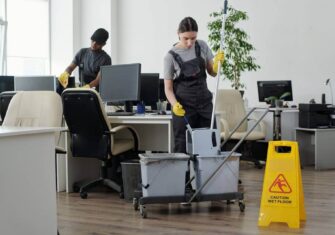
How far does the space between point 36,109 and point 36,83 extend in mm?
1526

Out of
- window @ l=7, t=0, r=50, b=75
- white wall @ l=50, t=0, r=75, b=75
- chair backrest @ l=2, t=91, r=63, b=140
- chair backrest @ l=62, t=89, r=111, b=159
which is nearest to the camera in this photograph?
chair backrest @ l=2, t=91, r=63, b=140

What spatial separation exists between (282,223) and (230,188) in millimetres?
498

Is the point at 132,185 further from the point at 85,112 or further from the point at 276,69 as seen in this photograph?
the point at 276,69

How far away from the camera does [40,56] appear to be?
8648 mm

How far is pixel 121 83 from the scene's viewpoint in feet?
15.1

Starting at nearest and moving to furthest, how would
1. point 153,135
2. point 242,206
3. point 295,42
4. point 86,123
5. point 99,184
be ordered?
point 242,206, point 86,123, point 99,184, point 153,135, point 295,42

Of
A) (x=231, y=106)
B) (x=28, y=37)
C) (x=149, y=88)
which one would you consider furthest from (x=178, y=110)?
(x=28, y=37)

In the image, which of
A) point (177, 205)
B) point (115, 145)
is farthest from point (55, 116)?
point (177, 205)

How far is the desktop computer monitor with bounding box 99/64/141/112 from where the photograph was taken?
4.52m

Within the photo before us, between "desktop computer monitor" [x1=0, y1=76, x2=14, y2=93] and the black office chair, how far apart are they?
1.27m

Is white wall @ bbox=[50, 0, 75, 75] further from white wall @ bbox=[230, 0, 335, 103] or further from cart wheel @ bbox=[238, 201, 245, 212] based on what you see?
cart wheel @ bbox=[238, 201, 245, 212]

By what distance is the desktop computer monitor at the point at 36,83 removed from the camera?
5105mm

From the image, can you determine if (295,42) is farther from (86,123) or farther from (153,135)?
(86,123)

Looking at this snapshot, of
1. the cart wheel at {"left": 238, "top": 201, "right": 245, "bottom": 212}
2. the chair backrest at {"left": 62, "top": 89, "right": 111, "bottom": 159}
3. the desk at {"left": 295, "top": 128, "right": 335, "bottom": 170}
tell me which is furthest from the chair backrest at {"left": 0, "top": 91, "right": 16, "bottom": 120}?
the desk at {"left": 295, "top": 128, "right": 335, "bottom": 170}
